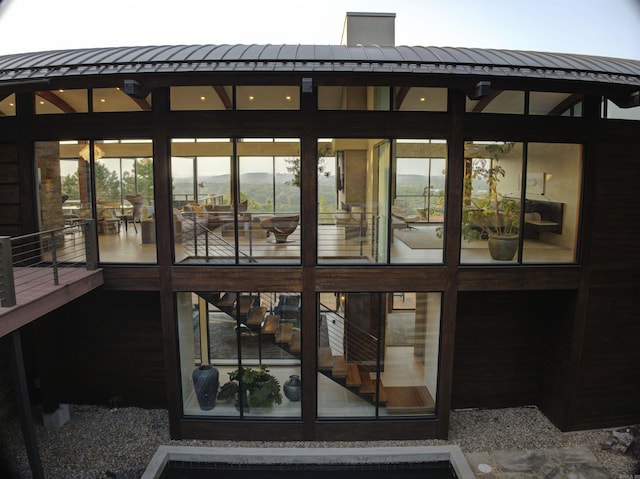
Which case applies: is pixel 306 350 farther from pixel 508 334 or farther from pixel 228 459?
pixel 508 334

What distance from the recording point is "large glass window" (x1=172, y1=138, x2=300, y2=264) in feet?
22.6

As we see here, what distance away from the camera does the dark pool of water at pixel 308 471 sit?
6.74 metres

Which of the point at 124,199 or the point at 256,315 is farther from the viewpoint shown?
the point at 256,315

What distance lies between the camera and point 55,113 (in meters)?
7.06

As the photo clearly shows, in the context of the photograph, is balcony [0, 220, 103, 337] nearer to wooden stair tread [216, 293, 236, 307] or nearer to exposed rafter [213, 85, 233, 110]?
wooden stair tread [216, 293, 236, 307]

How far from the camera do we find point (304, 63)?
19.5 feet

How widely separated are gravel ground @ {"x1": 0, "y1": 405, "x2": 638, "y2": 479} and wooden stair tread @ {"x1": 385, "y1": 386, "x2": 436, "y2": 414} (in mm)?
520

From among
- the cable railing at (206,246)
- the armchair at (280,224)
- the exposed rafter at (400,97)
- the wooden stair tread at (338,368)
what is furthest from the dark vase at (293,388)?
the exposed rafter at (400,97)

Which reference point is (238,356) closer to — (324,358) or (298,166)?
(324,358)

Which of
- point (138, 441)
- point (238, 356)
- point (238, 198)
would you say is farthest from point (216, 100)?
point (138, 441)

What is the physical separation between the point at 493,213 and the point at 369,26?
7.54 m

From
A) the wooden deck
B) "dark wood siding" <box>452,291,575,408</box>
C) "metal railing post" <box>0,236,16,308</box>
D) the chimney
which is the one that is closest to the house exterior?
the wooden deck

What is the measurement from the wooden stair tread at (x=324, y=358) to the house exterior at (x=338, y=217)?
92mm

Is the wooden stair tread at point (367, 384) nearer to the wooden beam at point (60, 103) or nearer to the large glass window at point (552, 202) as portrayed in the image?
the large glass window at point (552, 202)
